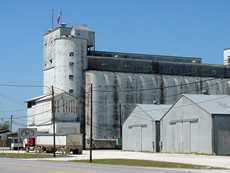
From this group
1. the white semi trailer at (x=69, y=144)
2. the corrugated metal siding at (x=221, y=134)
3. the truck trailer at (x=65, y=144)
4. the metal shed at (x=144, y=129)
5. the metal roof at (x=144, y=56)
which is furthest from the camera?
the metal roof at (x=144, y=56)

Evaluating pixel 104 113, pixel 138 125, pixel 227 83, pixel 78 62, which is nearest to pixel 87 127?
pixel 104 113

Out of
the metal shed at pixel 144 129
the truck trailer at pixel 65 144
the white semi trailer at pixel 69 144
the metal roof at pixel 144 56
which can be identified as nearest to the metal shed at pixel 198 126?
the metal shed at pixel 144 129

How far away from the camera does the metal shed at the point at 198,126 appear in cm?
7362

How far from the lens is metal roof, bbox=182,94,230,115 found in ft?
247

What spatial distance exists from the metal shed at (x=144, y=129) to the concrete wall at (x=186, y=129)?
112 inches

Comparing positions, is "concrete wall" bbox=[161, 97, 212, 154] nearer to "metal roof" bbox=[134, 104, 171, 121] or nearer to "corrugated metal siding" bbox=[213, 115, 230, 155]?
"corrugated metal siding" bbox=[213, 115, 230, 155]

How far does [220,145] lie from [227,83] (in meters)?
63.2

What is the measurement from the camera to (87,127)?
397 ft

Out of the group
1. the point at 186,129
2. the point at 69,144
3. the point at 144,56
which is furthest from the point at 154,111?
the point at 144,56

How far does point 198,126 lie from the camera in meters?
76.7

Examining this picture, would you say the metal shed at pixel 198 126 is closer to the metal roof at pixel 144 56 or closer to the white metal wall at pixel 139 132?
the white metal wall at pixel 139 132

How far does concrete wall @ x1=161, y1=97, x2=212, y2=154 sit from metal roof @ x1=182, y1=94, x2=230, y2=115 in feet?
2.16

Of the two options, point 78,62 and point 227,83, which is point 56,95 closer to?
point 78,62

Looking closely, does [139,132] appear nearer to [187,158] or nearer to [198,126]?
[198,126]
